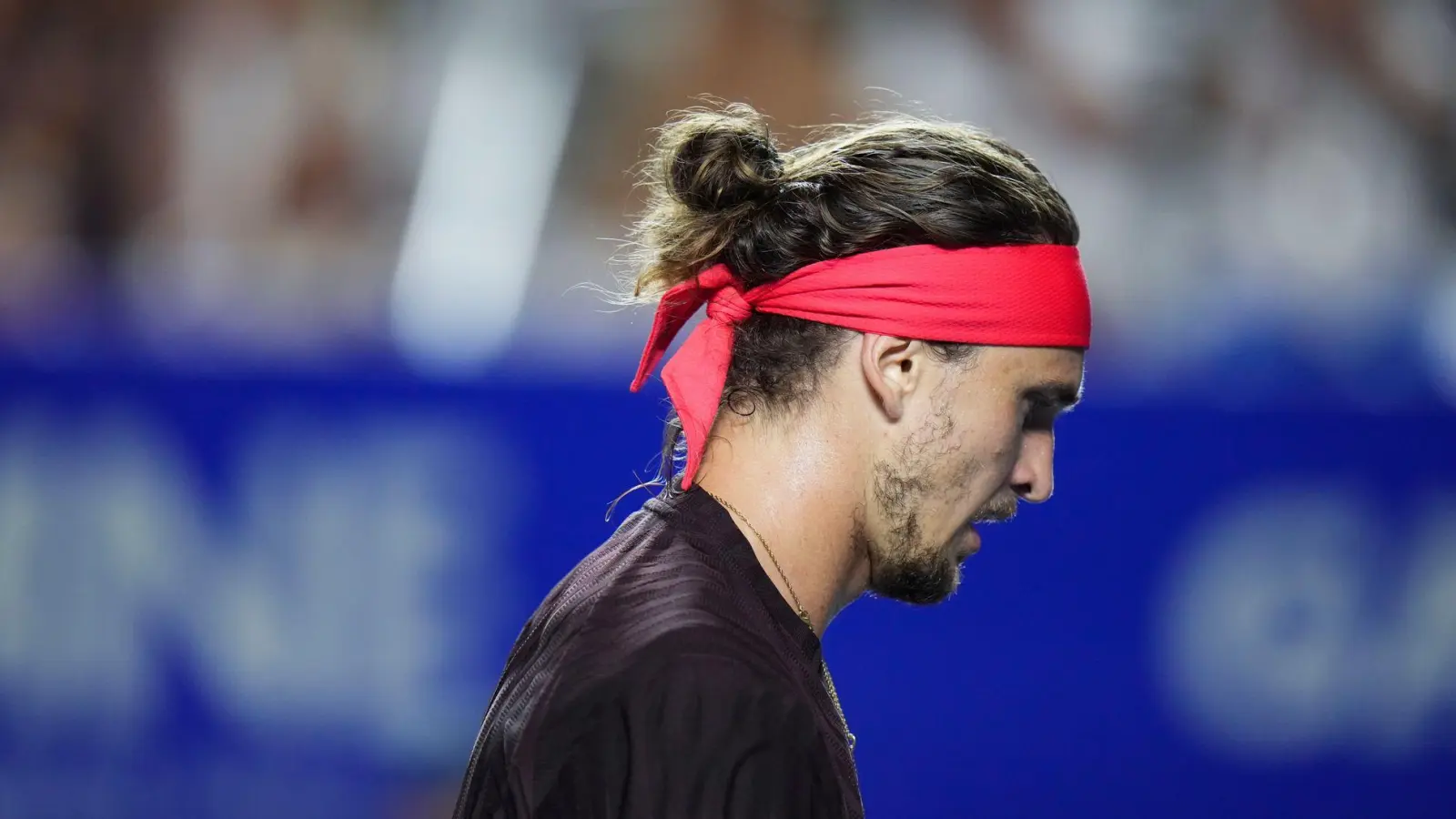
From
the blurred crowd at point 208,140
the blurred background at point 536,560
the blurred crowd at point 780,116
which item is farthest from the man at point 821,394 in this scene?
the blurred crowd at point 208,140

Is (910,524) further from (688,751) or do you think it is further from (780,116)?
(780,116)

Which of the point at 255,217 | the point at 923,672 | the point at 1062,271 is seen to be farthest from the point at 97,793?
the point at 1062,271

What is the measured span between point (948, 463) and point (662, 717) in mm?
441

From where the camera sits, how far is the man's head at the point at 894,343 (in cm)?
129

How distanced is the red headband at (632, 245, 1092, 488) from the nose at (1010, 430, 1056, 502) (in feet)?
0.37

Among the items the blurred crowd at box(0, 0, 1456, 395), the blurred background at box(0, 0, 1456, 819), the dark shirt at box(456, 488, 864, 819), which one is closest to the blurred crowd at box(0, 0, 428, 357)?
the blurred crowd at box(0, 0, 1456, 395)

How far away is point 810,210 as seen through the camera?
134cm

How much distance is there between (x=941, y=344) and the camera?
1300 millimetres

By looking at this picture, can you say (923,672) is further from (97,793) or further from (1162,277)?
(97,793)

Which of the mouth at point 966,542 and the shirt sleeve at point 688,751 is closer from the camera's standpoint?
the shirt sleeve at point 688,751

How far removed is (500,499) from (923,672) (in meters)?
0.95

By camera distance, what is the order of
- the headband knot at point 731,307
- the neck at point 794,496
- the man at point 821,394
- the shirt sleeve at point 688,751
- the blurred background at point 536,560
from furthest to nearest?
1. the blurred background at point 536,560
2. the headband knot at point 731,307
3. the neck at point 794,496
4. the man at point 821,394
5. the shirt sleeve at point 688,751

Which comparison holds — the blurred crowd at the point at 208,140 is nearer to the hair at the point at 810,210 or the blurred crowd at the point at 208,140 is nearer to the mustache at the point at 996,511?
the hair at the point at 810,210

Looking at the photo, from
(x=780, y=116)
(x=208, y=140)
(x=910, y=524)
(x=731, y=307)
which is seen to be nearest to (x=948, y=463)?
(x=910, y=524)
